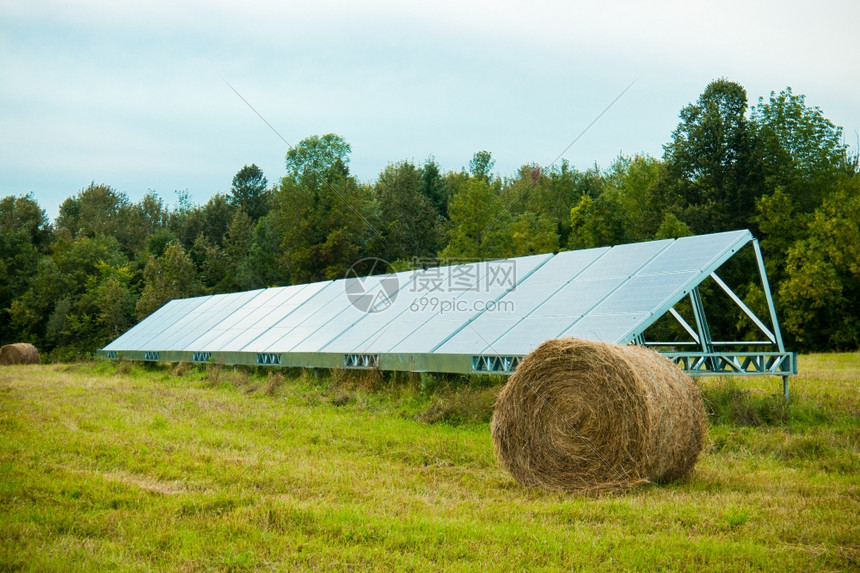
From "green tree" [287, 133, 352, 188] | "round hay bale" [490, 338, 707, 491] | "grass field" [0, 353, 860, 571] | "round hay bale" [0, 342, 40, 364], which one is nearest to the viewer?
"grass field" [0, 353, 860, 571]

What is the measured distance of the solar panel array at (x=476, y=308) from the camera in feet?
40.5

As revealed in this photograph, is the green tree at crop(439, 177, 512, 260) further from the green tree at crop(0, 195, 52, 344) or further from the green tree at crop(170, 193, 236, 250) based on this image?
the green tree at crop(0, 195, 52, 344)

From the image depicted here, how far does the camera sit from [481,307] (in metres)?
15.7

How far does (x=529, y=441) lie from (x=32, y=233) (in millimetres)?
71932

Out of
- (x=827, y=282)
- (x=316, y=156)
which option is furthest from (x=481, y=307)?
(x=316, y=156)

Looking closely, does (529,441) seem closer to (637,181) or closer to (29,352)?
(29,352)

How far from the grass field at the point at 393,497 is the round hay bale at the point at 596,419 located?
0.33 m

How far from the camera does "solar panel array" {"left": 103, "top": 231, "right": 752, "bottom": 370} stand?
40.5ft

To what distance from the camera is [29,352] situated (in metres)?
38.7

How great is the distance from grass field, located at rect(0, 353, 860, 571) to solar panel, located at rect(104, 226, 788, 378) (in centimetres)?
145

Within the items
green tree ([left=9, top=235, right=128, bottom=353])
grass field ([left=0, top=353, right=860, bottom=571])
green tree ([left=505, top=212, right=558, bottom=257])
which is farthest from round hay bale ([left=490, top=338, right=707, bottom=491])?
green tree ([left=9, top=235, right=128, bottom=353])

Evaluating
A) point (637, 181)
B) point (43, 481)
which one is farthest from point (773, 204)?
point (43, 481)

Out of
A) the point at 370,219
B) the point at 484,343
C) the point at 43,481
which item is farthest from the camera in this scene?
the point at 370,219

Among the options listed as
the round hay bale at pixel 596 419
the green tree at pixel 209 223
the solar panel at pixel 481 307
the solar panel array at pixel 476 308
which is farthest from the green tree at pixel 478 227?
the round hay bale at pixel 596 419
